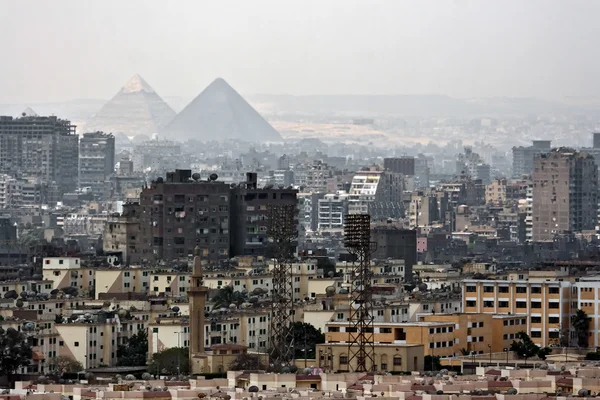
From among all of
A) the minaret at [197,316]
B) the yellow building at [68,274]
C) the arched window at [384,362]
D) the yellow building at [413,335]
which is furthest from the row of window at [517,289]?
the yellow building at [68,274]

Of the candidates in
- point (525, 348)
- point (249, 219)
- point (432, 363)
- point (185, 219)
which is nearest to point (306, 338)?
point (525, 348)

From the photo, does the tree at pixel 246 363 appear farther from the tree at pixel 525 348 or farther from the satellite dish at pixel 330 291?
the satellite dish at pixel 330 291

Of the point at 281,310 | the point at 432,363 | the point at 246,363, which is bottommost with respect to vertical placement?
the point at 246,363

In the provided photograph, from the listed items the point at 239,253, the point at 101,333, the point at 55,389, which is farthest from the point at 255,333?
the point at 239,253

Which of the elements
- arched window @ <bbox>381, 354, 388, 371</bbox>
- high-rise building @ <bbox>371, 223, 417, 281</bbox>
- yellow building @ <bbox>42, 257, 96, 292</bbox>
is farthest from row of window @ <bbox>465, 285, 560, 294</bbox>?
high-rise building @ <bbox>371, 223, 417, 281</bbox>

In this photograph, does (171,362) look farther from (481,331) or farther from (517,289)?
(517,289)

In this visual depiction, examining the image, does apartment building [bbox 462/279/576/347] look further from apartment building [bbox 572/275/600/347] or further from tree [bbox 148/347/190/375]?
tree [bbox 148/347/190/375]

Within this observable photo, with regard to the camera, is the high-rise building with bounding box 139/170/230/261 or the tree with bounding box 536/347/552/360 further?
the high-rise building with bounding box 139/170/230/261
